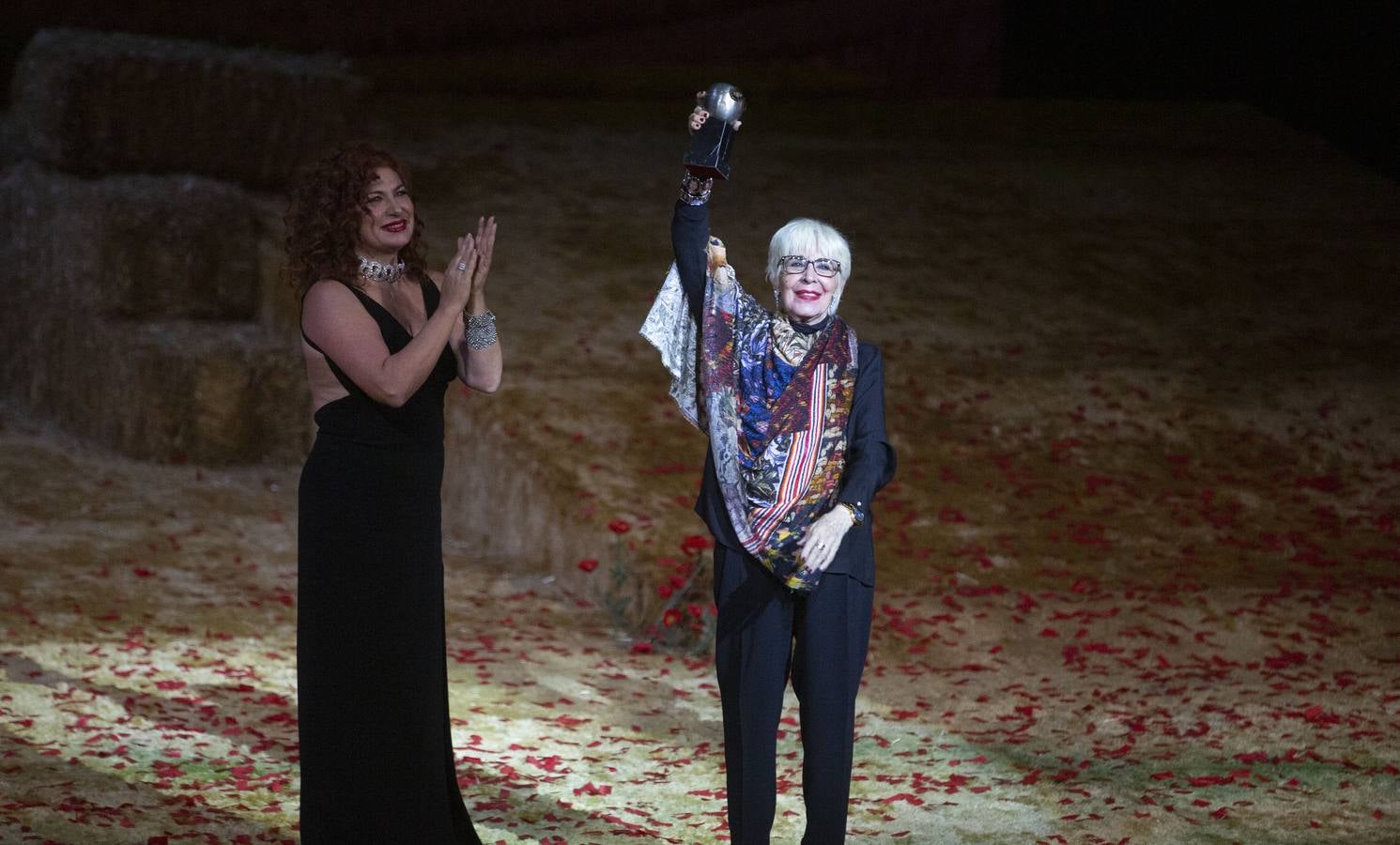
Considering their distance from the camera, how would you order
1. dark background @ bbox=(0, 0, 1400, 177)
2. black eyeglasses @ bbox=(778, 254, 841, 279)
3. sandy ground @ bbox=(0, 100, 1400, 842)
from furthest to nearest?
dark background @ bbox=(0, 0, 1400, 177) → sandy ground @ bbox=(0, 100, 1400, 842) → black eyeglasses @ bbox=(778, 254, 841, 279)

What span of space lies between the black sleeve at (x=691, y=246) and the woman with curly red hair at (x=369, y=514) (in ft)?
1.22

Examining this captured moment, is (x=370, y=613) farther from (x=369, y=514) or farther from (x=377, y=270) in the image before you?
(x=377, y=270)

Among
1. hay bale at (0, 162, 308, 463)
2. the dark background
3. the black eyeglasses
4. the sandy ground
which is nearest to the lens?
the black eyeglasses

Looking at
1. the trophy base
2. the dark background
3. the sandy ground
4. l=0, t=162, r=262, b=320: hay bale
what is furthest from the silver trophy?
the dark background

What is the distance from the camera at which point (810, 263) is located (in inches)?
121

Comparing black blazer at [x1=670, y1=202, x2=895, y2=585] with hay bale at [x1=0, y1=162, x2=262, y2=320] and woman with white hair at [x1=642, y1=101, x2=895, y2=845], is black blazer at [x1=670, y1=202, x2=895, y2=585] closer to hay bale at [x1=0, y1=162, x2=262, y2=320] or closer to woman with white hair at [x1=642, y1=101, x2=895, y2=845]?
woman with white hair at [x1=642, y1=101, x2=895, y2=845]

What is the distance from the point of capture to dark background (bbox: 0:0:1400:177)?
11133 millimetres

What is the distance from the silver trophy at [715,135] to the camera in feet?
9.73

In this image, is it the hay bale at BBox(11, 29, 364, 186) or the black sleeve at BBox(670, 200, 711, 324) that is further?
the hay bale at BBox(11, 29, 364, 186)

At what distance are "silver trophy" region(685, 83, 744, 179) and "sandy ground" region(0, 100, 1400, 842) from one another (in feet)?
5.56

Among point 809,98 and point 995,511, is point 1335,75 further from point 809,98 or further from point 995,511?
point 995,511

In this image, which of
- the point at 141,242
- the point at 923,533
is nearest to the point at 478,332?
the point at 923,533

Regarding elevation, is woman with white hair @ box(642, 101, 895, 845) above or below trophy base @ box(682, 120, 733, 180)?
below

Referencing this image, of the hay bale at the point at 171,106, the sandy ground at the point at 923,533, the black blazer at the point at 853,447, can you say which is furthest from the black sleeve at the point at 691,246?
the hay bale at the point at 171,106
